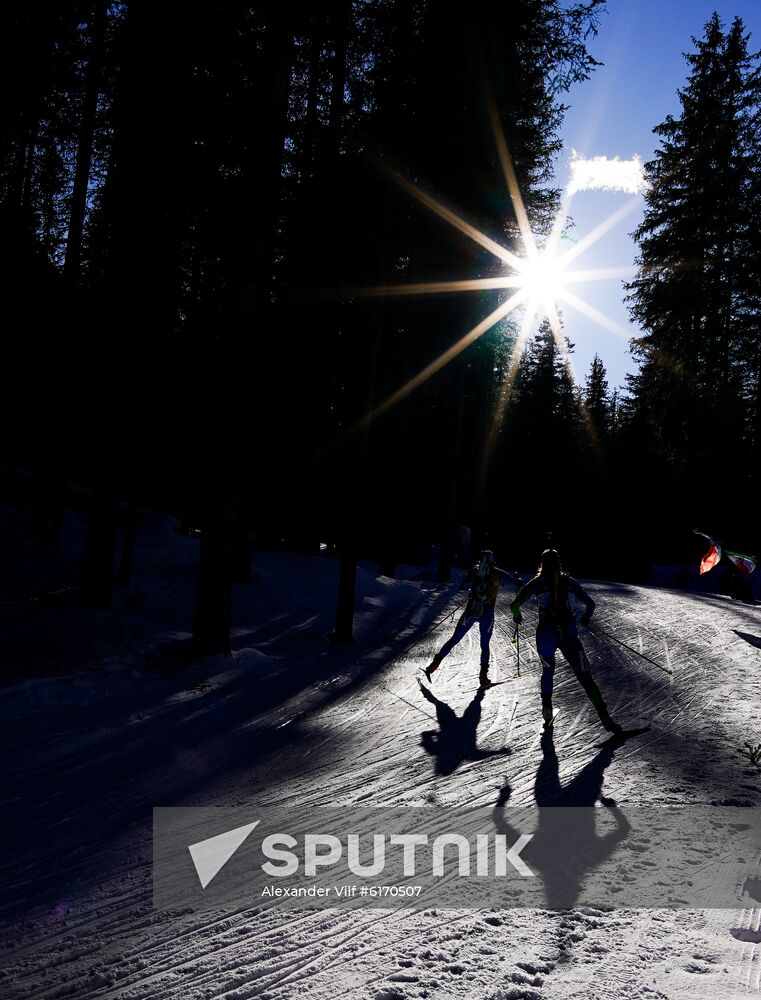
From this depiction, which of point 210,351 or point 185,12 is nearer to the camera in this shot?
point 185,12

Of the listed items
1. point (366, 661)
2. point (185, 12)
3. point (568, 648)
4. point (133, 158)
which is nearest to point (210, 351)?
point (133, 158)

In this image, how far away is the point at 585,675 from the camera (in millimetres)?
7441

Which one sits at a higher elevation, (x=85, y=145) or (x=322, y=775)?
(x=85, y=145)

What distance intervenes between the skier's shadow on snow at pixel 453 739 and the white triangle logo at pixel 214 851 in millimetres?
1944

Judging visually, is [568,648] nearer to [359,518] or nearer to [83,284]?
[359,518]

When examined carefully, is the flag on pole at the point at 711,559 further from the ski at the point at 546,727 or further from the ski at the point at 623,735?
the ski at the point at 546,727

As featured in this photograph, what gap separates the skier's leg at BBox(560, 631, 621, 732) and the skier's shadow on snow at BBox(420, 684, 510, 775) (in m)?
1.23

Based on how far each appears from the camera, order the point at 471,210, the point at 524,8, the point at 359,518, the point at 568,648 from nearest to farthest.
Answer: the point at 568,648 → the point at 359,518 → the point at 524,8 → the point at 471,210

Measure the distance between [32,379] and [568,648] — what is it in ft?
52.4

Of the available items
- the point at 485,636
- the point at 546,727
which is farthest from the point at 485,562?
the point at 546,727

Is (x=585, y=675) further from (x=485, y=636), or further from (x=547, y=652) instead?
(x=485, y=636)

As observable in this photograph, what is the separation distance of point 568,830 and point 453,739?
2.33 meters

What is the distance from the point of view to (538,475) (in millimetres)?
39000

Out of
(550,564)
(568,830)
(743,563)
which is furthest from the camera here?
(743,563)
